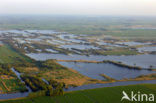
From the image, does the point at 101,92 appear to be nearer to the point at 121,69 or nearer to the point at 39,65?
the point at 121,69

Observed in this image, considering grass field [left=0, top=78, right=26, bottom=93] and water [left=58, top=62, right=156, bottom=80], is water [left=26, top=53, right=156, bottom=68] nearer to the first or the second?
water [left=58, top=62, right=156, bottom=80]

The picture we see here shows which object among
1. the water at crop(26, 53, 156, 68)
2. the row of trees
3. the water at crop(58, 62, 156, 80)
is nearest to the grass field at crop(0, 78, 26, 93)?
the row of trees

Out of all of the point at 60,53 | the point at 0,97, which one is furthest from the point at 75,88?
the point at 60,53

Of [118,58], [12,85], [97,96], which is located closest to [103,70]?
[118,58]

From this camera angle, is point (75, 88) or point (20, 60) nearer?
point (75, 88)

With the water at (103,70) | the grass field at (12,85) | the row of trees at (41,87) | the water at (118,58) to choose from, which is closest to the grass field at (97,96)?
the row of trees at (41,87)

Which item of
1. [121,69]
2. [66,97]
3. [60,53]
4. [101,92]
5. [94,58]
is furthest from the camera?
[60,53]
